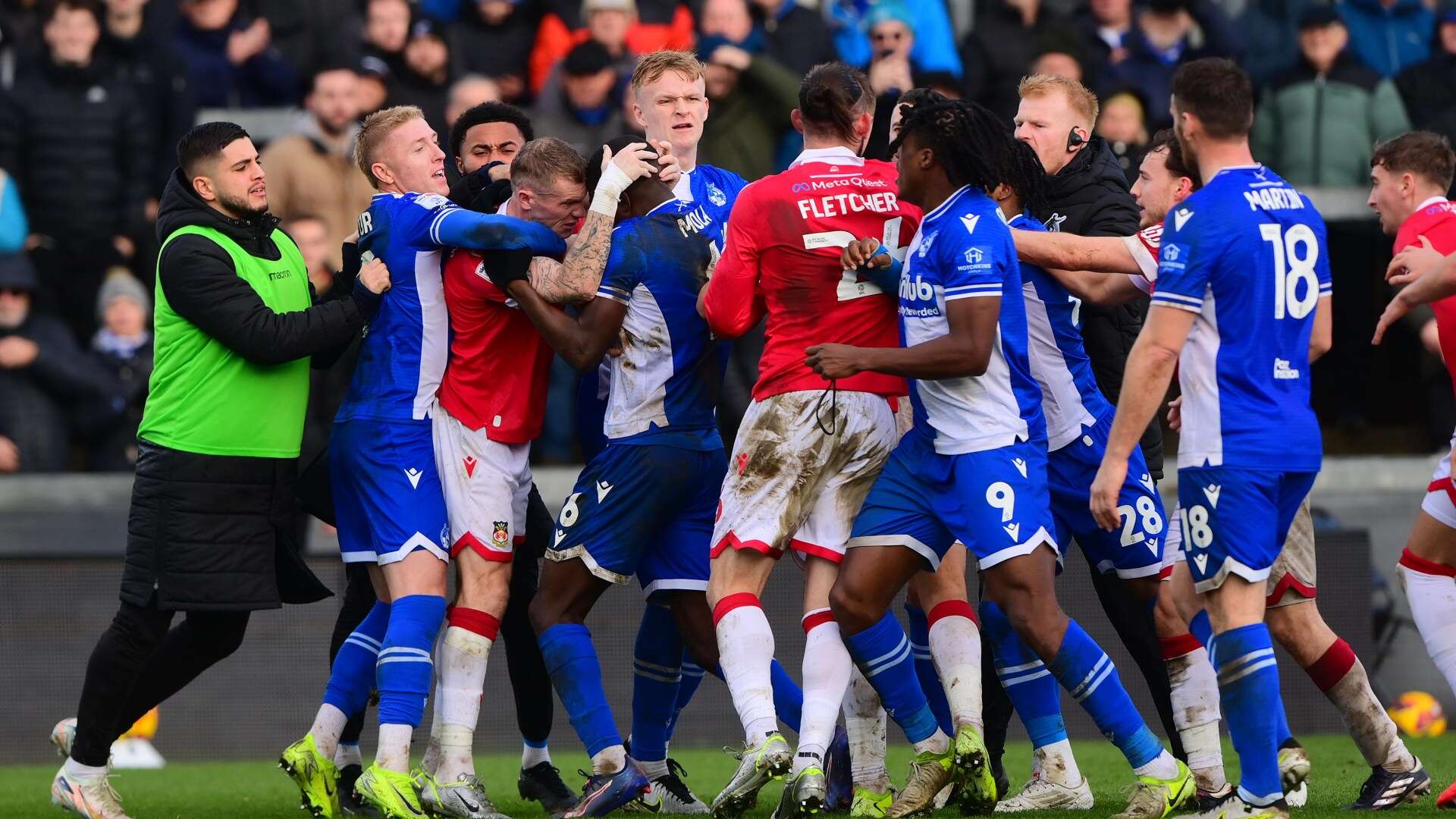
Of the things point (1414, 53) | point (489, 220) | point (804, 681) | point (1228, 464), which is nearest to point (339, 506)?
point (489, 220)

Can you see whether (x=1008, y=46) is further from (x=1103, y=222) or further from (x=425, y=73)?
(x=1103, y=222)

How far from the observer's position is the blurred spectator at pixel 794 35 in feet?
41.2

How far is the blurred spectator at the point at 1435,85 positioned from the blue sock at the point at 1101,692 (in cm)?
723

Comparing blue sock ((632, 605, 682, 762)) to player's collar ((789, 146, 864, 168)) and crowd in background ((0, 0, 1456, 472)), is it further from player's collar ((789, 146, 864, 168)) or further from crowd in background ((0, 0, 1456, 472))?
crowd in background ((0, 0, 1456, 472))

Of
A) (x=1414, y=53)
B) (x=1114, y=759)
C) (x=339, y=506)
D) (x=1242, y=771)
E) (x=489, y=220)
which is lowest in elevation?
(x=1114, y=759)

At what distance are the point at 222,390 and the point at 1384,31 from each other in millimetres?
8835

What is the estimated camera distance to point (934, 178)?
659 cm

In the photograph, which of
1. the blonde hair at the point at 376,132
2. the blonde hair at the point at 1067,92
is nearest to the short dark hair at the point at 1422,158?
the blonde hair at the point at 1067,92

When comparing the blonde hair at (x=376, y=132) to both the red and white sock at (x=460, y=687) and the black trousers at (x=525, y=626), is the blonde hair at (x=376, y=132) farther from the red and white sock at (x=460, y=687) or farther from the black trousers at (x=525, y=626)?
the red and white sock at (x=460, y=687)

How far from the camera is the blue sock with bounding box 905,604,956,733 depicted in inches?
302

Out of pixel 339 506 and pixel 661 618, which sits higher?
pixel 339 506

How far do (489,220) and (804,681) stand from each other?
1.97 m

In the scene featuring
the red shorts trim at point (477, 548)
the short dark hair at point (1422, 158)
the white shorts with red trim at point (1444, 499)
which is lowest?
the red shorts trim at point (477, 548)

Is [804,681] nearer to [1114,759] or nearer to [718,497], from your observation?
[718,497]
